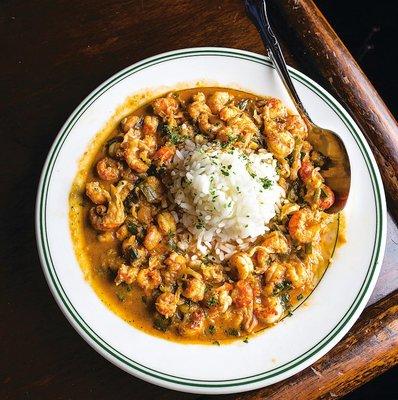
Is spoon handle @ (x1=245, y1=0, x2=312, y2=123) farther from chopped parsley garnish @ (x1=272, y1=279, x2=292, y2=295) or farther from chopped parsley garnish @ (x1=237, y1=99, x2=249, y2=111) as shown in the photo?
chopped parsley garnish @ (x1=272, y1=279, x2=292, y2=295)

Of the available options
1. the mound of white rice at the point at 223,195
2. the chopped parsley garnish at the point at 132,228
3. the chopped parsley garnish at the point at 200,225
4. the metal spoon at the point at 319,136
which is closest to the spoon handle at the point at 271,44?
the metal spoon at the point at 319,136

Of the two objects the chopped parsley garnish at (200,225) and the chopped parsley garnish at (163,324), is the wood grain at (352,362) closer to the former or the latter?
the chopped parsley garnish at (163,324)

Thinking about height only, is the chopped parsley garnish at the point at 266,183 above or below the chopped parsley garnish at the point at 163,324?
above

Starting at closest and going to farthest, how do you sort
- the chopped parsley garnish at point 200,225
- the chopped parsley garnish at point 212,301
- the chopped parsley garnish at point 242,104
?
the chopped parsley garnish at point 212,301 < the chopped parsley garnish at point 200,225 < the chopped parsley garnish at point 242,104

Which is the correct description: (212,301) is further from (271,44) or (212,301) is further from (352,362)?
(271,44)

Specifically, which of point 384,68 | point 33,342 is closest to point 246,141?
point 33,342

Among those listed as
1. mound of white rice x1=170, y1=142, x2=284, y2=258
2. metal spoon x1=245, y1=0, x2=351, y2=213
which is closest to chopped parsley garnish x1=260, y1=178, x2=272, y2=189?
mound of white rice x1=170, y1=142, x2=284, y2=258

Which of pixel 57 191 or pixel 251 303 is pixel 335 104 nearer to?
pixel 251 303
